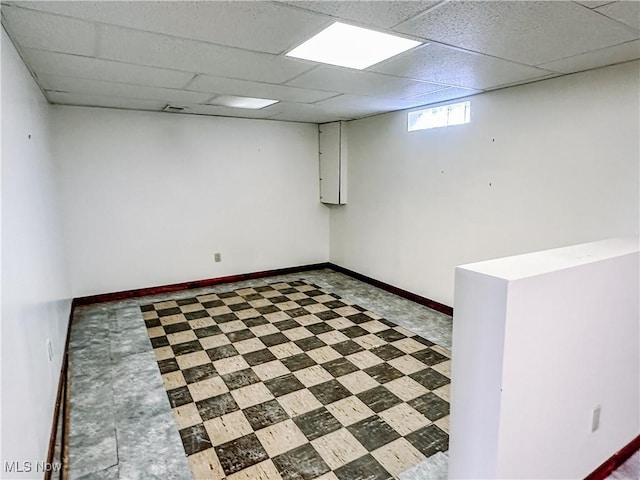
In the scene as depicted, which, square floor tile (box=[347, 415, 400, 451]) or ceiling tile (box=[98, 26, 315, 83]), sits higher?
ceiling tile (box=[98, 26, 315, 83])

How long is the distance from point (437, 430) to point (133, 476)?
167 cm

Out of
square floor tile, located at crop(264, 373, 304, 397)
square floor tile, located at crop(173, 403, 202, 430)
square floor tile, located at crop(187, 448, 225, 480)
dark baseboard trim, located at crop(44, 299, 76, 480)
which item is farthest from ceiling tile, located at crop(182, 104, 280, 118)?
square floor tile, located at crop(187, 448, 225, 480)

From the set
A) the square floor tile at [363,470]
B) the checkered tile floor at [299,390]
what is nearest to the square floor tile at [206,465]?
the checkered tile floor at [299,390]

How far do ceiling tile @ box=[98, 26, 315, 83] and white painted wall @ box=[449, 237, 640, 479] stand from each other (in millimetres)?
1789

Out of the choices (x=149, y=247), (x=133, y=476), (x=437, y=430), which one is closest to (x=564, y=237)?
(x=437, y=430)

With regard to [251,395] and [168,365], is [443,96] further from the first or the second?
[168,365]

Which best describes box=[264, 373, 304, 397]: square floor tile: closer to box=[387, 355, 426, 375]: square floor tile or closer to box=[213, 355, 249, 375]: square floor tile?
box=[213, 355, 249, 375]: square floor tile

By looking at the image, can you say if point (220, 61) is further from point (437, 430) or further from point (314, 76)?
point (437, 430)

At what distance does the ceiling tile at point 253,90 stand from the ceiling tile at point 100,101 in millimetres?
957

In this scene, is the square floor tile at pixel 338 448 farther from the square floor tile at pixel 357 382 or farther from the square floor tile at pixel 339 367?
the square floor tile at pixel 339 367

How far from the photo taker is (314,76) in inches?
110

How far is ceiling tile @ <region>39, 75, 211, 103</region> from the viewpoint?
297 centimetres

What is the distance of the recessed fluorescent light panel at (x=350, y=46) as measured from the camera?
78.5 inches

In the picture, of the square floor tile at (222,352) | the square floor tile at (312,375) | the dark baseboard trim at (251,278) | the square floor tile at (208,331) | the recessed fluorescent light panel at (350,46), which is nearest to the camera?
the recessed fluorescent light panel at (350,46)
